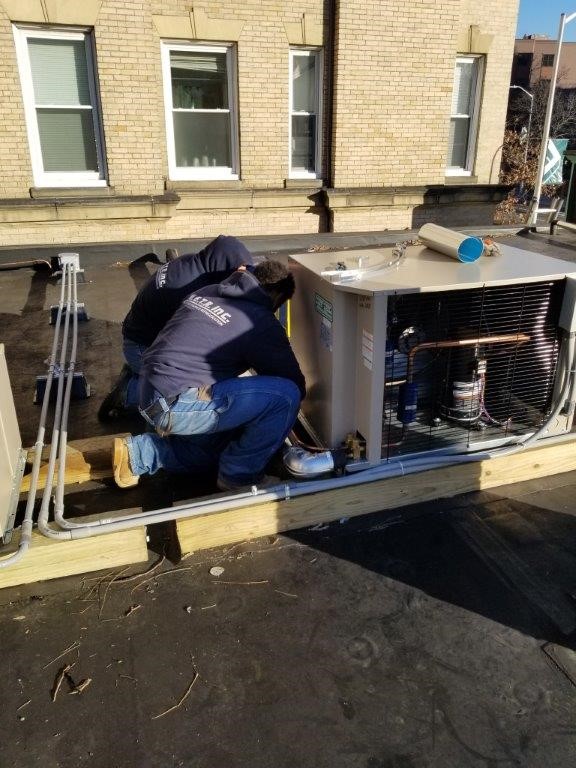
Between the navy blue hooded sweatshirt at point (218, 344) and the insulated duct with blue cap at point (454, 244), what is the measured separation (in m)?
1.19

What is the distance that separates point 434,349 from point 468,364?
0.25 m

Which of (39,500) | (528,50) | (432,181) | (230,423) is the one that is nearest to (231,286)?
(230,423)

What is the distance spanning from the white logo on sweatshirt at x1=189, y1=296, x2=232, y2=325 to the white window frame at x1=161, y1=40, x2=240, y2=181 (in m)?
7.63

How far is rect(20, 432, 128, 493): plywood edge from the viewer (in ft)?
11.4

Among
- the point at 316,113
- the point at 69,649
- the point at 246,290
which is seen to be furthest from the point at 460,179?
the point at 69,649

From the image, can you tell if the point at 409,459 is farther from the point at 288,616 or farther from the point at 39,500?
the point at 39,500

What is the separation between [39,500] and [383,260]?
2.43 meters

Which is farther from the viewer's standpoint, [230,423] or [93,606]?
[230,423]

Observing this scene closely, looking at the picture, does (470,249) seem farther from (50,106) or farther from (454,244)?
(50,106)

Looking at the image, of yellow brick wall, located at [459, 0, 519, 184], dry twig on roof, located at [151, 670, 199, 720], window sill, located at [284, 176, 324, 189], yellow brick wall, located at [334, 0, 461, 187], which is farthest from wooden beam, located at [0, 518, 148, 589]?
yellow brick wall, located at [459, 0, 519, 184]

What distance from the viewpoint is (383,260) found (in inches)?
134

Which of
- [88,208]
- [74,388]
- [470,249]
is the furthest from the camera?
[88,208]

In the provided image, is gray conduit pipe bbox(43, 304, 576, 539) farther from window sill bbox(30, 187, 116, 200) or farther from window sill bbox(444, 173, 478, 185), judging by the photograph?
window sill bbox(444, 173, 478, 185)

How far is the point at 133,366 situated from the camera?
4.45 m
